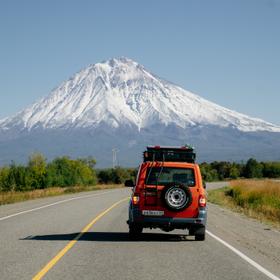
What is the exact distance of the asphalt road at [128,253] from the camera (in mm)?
10898

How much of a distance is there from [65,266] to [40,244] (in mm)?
3246

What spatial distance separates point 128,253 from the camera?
13273 mm

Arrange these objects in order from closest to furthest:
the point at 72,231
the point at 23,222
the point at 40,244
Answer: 1. the point at 40,244
2. the point at 72,231
3. the point at 23,222

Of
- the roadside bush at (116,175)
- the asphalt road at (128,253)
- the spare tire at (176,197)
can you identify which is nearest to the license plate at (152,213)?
the spare tire at (176,197)

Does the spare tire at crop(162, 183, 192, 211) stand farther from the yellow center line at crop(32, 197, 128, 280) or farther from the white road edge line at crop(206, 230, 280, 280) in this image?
the yellow center line at crop(32, 197, 128, 280)

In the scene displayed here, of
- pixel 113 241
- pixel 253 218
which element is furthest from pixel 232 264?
pixel 253 218

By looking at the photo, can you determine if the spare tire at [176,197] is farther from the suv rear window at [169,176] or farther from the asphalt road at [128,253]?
the asphalt road at [128,253]

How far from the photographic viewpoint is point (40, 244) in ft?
48.0

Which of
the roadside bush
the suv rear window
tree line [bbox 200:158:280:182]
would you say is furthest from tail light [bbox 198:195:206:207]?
tree line [bbox 200:158:280:182]

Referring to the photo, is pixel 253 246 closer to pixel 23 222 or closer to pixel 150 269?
pixel 150 269

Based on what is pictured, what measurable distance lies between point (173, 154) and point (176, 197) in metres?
2.92

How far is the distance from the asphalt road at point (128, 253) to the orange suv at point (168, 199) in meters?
0.43

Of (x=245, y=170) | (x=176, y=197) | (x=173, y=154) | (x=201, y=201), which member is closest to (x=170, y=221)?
(x=176, y=197)

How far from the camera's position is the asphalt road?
10898 millimetres
